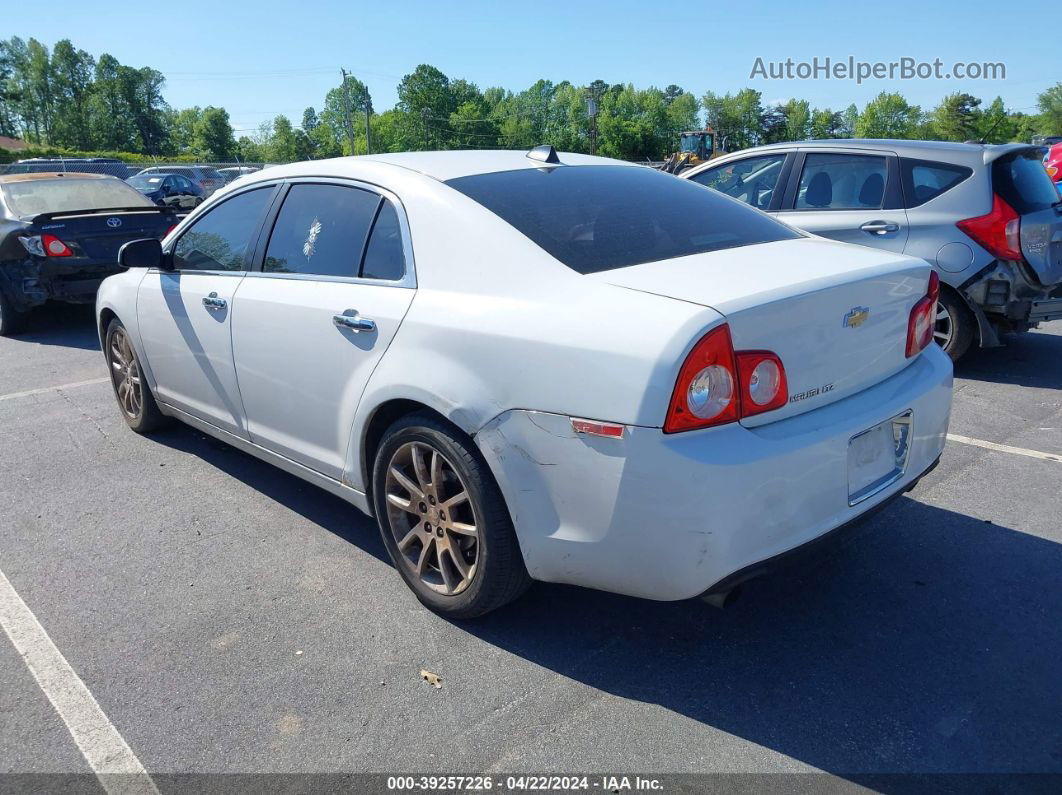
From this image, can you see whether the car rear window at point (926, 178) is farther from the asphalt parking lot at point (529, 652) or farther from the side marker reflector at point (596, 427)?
the side marker reflector at point (596, 427)

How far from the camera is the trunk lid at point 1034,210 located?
5.66 metres

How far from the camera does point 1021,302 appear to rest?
5.69 metres

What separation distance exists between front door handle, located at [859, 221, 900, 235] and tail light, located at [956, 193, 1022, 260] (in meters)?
0.49

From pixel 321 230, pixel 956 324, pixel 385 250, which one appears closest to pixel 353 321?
pixel 385 250

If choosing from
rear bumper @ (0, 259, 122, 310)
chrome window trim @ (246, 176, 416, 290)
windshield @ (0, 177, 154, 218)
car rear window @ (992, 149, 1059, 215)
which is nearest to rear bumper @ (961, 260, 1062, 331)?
car rear window @ (992, 149, 1059, 215)

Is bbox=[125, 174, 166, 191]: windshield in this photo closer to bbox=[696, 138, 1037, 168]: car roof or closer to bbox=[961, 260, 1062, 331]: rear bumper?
bbox=[696, 138, 1037, 168]: car roof

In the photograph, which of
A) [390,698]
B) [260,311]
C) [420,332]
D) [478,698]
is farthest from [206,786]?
[260,311]

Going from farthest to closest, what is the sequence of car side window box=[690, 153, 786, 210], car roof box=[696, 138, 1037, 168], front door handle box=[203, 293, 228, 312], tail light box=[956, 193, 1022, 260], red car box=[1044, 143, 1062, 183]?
1. red car box=[1044, 143, 1062, 183]
2. car side window box=[690, 153, 786, 210]
3. car roof box=[696, 138, 1037, 168]
4. tail light box=[956, 193, 1022, 260]
5. front door handle box=[203, 293, 228, 312]

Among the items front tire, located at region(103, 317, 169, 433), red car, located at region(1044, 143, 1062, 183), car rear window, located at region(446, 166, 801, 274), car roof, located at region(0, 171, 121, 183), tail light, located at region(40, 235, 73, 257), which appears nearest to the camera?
car rear window, located at region(446, 166, 801, 274)

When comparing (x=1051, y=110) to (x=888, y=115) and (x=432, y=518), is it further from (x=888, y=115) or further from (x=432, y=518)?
(x=432, y=518)

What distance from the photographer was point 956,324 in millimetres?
5922

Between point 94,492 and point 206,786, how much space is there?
2538mm

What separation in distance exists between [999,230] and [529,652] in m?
4.79

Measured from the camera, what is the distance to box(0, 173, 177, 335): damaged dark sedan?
7.94m
